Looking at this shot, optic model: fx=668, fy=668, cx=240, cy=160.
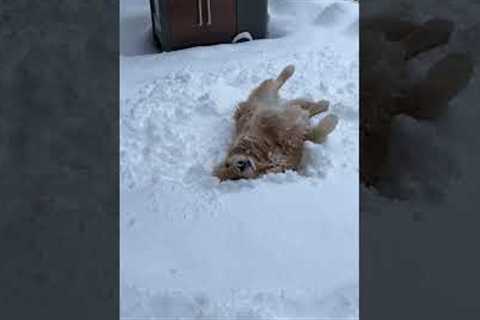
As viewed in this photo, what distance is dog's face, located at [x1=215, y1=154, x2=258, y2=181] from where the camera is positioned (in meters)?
1.88

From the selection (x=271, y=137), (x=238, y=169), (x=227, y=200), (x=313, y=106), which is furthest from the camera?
(x=313, y=106)

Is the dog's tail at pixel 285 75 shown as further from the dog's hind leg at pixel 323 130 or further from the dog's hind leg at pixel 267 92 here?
the dog's hind leg at pixel 323 130

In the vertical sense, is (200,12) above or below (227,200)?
above

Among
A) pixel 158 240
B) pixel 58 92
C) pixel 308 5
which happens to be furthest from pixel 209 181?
pixel 308 5

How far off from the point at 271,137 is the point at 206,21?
44.3 inches

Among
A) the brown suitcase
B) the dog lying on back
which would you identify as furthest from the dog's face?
the brown suitcase

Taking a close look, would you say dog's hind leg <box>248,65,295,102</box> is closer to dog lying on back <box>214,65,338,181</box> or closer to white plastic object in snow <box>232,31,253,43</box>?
dog lying on back <box>214,65,338,181</box>

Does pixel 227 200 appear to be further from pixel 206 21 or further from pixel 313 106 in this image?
pixel 206 21

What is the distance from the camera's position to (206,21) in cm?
297

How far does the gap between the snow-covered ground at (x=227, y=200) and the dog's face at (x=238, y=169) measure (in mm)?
47

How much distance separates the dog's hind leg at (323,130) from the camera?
6.61ft

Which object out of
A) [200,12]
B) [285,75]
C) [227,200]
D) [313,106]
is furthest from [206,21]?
[227,200]

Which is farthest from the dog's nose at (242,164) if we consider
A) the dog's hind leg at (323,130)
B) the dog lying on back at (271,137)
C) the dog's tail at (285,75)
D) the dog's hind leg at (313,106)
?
the dog's tail at (285,75)

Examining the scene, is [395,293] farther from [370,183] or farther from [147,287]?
[147,287]
